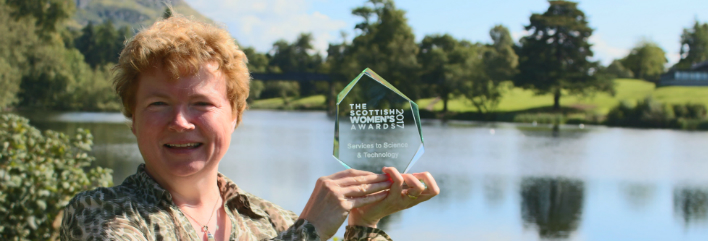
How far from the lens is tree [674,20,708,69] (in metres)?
48.2

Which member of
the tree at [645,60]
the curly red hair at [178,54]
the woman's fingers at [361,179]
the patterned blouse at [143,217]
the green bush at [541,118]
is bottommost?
the green bush at [541,118]

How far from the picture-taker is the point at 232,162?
1642 cm

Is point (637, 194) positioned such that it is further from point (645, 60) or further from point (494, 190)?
point (645, 60)

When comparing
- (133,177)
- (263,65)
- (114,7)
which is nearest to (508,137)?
(133,177)

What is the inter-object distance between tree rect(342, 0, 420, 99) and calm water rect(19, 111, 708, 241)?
10.9 meters

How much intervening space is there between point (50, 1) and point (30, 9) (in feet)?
5.60

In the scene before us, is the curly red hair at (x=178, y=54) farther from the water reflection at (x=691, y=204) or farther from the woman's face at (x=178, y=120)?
the water reflection at (x=691, y=204)

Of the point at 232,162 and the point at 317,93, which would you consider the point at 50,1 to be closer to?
the point at 232,162

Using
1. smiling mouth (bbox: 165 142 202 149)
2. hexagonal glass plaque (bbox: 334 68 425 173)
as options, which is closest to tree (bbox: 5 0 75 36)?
hexagonal glass plaque (bbox: 334 68 425 173)

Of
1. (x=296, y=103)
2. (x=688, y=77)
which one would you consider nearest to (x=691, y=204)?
(x=296, y=103)

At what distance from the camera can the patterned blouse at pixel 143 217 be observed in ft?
3.98

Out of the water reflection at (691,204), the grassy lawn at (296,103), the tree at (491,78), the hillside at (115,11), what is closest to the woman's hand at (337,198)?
the water reflection at (691,204)

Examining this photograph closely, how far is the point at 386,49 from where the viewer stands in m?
38.6

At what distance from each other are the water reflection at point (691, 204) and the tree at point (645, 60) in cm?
4265
